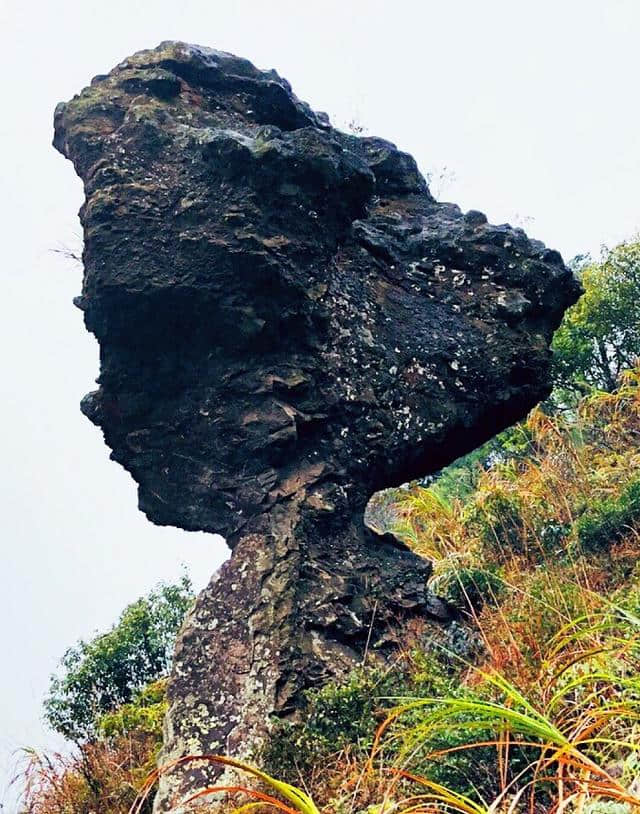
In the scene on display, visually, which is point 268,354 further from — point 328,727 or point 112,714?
point 112,714

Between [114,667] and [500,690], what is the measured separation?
5772mm

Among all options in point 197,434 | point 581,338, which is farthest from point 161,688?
point 581,338

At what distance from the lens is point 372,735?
3660 mm

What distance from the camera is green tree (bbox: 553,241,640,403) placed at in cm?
1286

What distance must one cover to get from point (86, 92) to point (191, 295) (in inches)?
74.5

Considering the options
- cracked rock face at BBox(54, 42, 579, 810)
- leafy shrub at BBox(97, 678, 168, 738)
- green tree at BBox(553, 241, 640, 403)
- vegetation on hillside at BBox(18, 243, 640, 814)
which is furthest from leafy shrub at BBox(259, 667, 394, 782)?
green tree at BBox(553, 241, 640, 403)

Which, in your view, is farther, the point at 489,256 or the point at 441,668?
the point at 489,256

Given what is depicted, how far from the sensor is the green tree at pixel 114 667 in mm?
7840

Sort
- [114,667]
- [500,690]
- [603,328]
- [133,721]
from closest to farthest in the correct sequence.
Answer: [500,690]
[133,721]
[114,667]
[603,328]

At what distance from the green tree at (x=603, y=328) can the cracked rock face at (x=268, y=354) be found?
7517 mm

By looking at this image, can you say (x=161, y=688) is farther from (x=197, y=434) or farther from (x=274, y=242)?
(x=274, y=242)

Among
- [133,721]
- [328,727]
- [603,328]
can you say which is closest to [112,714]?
[133,721]

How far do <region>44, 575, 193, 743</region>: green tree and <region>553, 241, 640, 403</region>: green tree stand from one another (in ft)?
26.0

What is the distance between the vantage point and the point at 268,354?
5.24m
